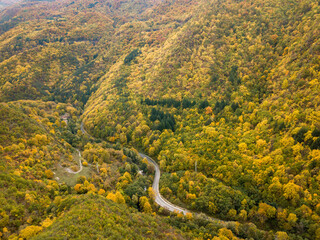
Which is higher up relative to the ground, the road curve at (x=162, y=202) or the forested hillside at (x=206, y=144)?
the forested hillside at (x=206, y=144)

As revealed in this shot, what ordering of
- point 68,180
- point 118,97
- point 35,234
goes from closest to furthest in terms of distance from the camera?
point 35,234, point 68,180, point 118,97

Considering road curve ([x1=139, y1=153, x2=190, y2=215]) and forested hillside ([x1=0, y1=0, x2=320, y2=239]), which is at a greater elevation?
forested hillside ([x1=0, y1=0, x2=320, y2=239])

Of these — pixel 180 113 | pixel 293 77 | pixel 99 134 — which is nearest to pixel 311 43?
pixel 293 77

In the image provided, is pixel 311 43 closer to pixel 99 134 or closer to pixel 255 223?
pixel 255 223

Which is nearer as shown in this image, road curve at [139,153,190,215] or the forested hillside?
the forested hillside

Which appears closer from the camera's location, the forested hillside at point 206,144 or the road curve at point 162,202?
the forested hillside at point 206,144

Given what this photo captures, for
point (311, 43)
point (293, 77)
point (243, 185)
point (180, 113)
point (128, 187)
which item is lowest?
point (243, 185)

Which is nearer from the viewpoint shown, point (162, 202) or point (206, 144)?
point (162, 202)

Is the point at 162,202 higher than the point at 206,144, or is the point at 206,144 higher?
the point at 206,144
